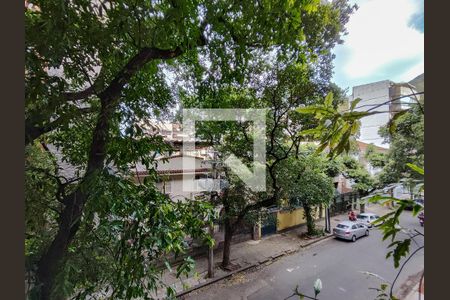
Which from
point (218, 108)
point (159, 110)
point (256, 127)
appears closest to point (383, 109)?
point (159, 110)

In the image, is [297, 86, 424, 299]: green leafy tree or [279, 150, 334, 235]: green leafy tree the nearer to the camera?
[297, 86, 424, 299]: green leafy tree

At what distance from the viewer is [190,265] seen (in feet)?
2.54

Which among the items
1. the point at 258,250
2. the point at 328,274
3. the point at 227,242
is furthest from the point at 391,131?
the point at 258,250

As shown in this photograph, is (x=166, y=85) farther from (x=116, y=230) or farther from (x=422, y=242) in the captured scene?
(x=422, y=242)

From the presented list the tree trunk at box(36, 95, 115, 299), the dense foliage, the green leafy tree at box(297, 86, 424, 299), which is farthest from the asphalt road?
the tree trunk at box(36, 95, 115, 299)

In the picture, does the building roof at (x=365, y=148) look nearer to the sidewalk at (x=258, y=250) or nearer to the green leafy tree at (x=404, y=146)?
the green leafy tree at (x=404, y=146)

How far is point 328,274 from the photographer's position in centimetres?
192

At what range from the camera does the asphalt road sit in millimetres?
796

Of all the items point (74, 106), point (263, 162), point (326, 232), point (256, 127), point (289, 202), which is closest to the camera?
point (74, 106)

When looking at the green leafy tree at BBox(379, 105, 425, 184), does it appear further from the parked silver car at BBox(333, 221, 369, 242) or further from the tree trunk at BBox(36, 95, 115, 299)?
the tree trunk at BBox(36, 95, 115, 299)

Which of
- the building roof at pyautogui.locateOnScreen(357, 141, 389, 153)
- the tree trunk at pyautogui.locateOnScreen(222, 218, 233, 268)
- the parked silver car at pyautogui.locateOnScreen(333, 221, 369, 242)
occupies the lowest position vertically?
the tree trunk at pyautogui.locateOnScreen(222, 218, 233, 268)

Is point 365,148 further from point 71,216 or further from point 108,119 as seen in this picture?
point 71,216

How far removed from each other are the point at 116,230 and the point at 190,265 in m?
0.29

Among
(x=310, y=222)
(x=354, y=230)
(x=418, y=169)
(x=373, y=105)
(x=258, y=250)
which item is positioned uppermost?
(x=373, y=105)
